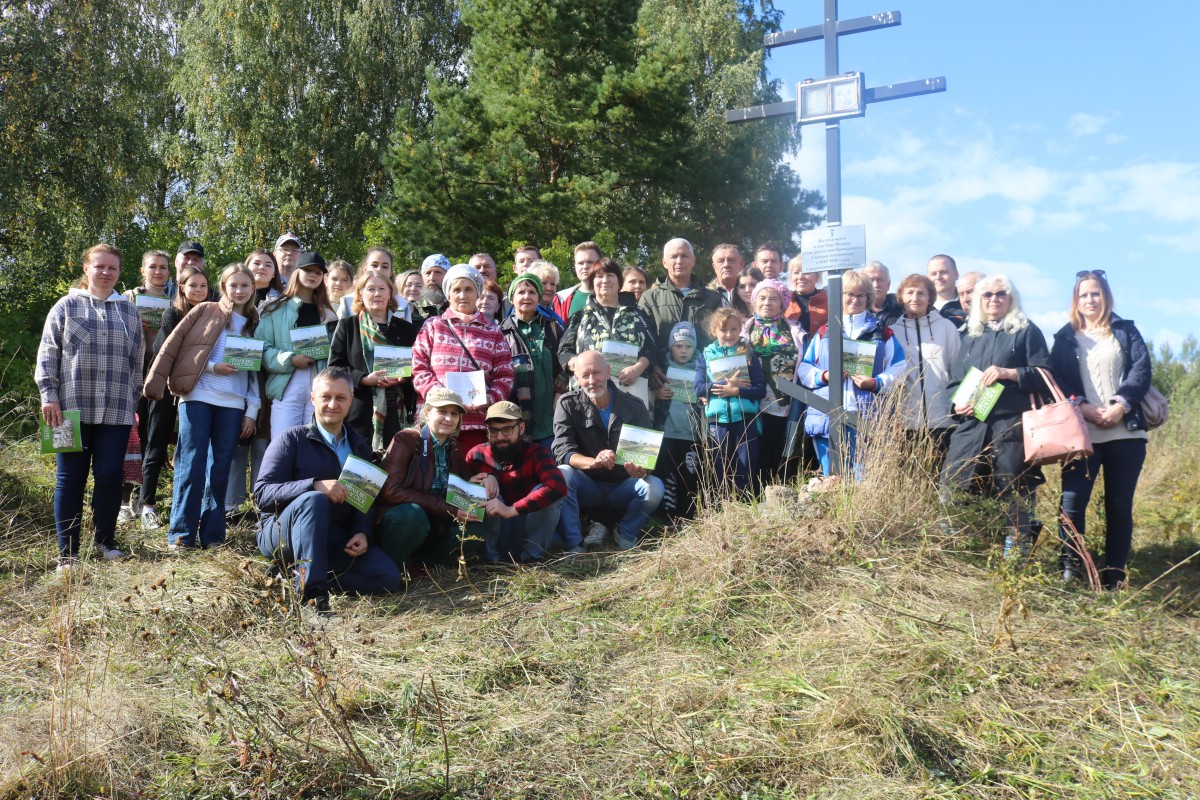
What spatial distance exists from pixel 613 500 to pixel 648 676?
92.7 inches

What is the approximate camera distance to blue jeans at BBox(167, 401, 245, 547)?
20.0 ft

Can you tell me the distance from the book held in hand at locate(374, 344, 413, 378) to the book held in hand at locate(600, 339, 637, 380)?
1324 mm

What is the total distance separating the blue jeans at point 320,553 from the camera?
5.21 m

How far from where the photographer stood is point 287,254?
26.4ft

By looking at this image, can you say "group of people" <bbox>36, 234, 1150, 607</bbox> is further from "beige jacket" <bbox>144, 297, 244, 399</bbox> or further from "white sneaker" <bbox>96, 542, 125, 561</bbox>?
"white sneaker" <bbox>96, 542, 125, 561</bbox>

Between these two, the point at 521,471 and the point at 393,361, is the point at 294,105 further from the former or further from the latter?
the point at 521,471

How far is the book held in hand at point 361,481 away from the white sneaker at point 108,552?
1.62m

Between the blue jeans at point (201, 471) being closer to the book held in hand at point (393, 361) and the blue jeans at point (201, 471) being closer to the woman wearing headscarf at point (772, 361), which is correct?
the book held in hand at point (393, 361)

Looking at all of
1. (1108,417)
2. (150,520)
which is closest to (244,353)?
(150,520)

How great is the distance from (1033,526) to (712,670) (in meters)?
2.61

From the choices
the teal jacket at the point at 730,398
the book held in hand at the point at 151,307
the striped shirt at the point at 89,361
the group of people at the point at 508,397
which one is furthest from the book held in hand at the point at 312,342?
the teal jacket at the point at 730,398

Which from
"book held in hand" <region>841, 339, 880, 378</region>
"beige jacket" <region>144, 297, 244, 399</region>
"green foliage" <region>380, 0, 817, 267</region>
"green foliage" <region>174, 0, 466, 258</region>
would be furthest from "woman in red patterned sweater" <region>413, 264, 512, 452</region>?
"green foliage" <region>174, 0, 466, 258</region>

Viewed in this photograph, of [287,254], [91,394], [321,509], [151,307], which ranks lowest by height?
[321,509]

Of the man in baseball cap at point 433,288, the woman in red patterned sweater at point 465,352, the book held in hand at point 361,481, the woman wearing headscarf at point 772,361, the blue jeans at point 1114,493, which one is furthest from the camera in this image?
the man in baseball cap at point 433,288
